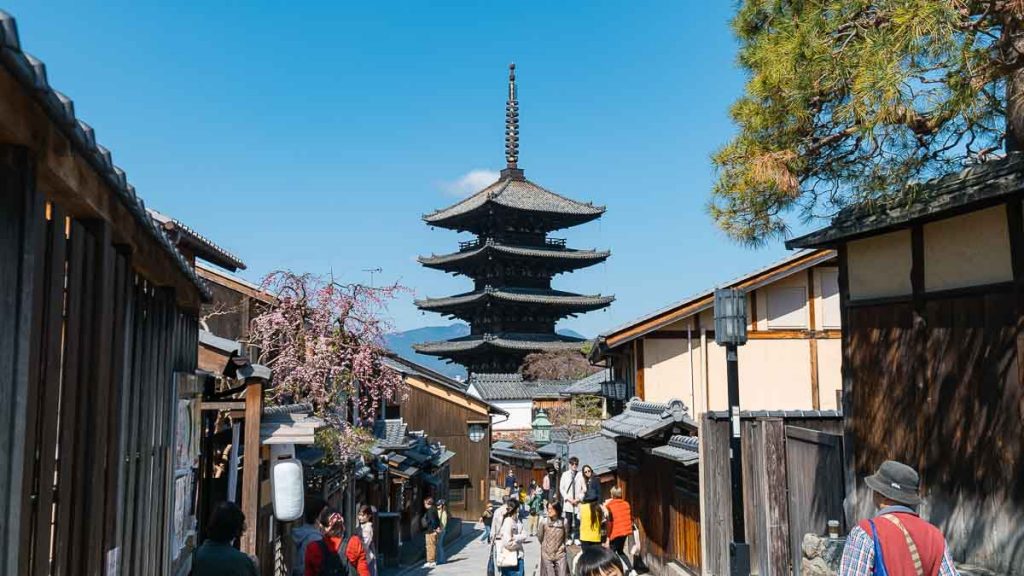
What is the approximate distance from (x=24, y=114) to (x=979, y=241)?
664 centimetres

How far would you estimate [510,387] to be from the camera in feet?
165

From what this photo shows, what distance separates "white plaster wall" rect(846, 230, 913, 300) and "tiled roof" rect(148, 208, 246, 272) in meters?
10.2

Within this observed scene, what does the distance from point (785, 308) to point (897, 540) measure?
50.0 ft

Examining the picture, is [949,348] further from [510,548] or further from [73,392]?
[510,548]

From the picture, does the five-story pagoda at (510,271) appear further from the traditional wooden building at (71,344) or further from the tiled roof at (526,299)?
the traditional wooden building at (71,344)

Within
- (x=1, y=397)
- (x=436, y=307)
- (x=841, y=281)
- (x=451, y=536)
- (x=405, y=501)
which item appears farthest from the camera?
(x=436, y=307)

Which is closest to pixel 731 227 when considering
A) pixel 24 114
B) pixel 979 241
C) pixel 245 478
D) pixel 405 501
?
pixel 979 241

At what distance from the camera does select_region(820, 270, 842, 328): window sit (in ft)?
62.5

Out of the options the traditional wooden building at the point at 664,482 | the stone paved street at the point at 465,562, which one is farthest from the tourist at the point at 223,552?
the stone paved street at the point at 465,562

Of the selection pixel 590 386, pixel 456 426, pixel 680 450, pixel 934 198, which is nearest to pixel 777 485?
pixel 680 450

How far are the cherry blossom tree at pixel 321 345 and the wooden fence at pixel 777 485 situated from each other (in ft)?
23.5

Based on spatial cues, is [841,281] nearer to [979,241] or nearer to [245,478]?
[979,241]

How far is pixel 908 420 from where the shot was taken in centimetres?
784

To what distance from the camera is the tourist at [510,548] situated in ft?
43.5
